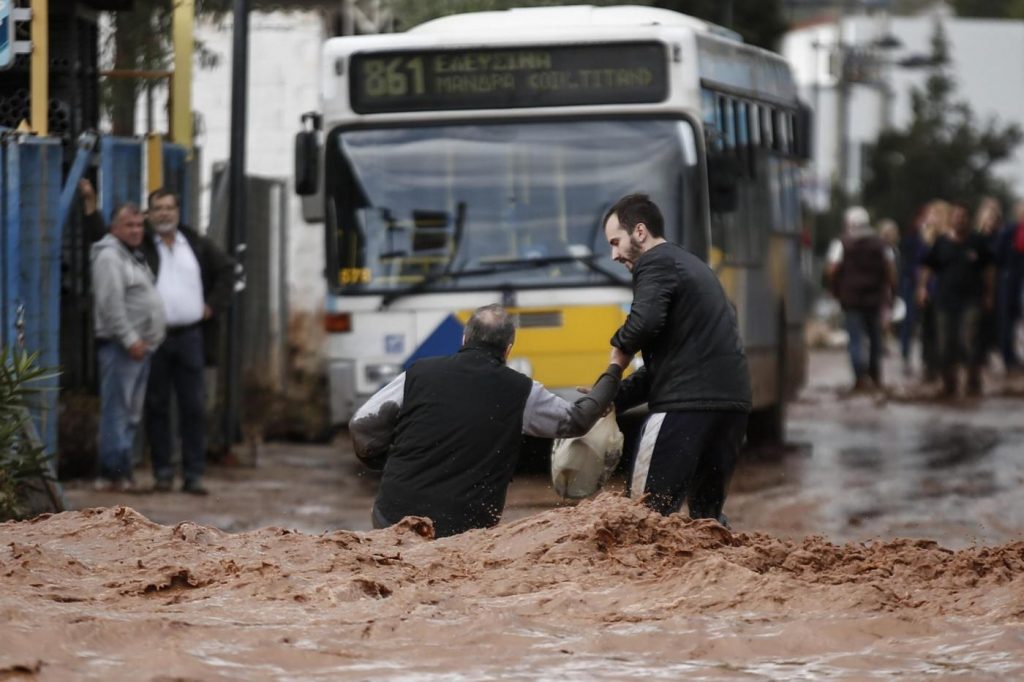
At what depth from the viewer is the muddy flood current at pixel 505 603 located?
706cm

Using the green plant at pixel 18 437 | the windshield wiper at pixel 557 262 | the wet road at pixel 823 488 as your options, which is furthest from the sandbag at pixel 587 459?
the windshield wiper at pixel 557 262

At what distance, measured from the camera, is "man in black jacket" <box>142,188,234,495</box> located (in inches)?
A: 599

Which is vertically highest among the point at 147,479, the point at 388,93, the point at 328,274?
the point at 388,93

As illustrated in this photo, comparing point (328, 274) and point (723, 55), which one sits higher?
point (723, 55)

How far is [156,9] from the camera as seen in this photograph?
19.2 m

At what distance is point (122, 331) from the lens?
577 inches

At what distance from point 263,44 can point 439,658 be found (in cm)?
2028

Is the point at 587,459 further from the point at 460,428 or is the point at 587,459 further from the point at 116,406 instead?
the point at 116,406

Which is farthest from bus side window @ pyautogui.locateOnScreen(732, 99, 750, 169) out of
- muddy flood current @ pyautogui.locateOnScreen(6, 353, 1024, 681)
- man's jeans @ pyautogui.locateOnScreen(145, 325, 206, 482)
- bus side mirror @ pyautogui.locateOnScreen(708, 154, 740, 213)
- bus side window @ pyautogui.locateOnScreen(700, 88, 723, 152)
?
muddy flood current @ pyautogui.locateOnScreen(6, 353, 1024, 681)

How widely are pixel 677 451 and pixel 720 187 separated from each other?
19.8ft

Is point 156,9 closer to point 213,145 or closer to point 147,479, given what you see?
point 147,479

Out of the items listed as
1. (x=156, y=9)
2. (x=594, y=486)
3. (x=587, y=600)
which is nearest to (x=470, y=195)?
(x=156, y=9)

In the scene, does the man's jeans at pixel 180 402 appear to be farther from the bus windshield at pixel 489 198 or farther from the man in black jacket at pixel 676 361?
the man in black jacket at pixel 676 361

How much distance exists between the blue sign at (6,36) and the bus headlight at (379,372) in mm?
3456
